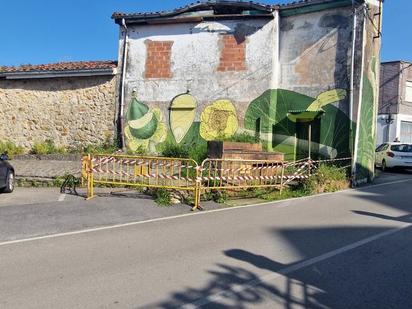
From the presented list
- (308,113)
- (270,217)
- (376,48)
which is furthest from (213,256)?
(376,48)

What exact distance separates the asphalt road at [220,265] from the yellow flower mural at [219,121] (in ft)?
27.4

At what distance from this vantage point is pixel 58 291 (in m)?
4.88

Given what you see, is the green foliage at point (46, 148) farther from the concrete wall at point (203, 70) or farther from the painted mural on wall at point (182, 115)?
the painted mural on wall at point (182, 115)

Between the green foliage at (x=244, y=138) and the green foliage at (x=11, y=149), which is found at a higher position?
the green foliage at (x=244, y=138)

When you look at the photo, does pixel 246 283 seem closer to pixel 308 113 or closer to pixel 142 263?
pixel 142 263

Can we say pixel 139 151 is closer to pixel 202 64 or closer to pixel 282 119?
pixel 202 64

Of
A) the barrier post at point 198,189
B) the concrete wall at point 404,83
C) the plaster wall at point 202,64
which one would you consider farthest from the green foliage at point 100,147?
the concrete wall at point 404,83

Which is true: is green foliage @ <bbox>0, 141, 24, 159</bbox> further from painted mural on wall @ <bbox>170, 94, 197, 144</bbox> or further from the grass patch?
the grass patch

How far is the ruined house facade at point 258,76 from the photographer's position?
52.9 feet

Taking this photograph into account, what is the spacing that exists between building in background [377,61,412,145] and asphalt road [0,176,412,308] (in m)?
23.0

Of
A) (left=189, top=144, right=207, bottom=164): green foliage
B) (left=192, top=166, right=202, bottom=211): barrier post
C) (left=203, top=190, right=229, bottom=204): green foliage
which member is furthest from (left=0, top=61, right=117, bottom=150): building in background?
(left=192, top=166, right=202, bottom=211): barrier post

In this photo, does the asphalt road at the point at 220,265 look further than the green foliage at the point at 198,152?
No

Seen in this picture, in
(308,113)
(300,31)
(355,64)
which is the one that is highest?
(300,31)

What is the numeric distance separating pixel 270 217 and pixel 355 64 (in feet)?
28.4
